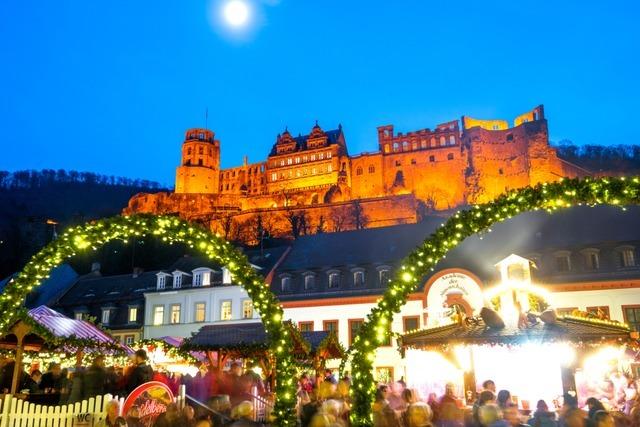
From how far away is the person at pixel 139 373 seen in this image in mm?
11312

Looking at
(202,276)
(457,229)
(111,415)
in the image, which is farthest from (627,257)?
(111,415)

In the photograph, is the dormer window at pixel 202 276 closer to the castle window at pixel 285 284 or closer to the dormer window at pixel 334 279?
the castle window at pixel 285 284

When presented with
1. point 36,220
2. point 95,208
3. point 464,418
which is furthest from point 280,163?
point 464,418

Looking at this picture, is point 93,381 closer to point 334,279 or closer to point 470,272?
point 470,272

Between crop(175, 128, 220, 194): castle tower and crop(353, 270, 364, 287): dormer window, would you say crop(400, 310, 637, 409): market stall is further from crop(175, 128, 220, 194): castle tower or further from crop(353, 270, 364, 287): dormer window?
crop(175, 128, 220, 194): castle tower

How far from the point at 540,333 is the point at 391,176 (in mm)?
79113

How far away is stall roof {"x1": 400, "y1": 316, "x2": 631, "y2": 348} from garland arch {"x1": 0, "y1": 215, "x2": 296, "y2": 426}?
6620mm

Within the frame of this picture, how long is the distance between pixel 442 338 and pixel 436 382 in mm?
4857

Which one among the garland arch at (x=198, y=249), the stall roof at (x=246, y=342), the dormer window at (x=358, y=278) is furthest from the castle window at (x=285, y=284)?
the garland arch at (x=198, y=249)

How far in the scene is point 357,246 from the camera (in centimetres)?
3844

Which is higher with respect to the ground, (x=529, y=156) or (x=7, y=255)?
(x=529, y=156)

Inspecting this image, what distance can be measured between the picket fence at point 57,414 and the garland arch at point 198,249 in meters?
1.63

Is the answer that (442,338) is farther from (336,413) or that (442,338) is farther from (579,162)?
(579,162)

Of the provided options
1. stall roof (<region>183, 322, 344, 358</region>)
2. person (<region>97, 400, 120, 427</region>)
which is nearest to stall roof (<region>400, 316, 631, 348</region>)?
stall roof (<region>183, 322, 344, 358</region>)
